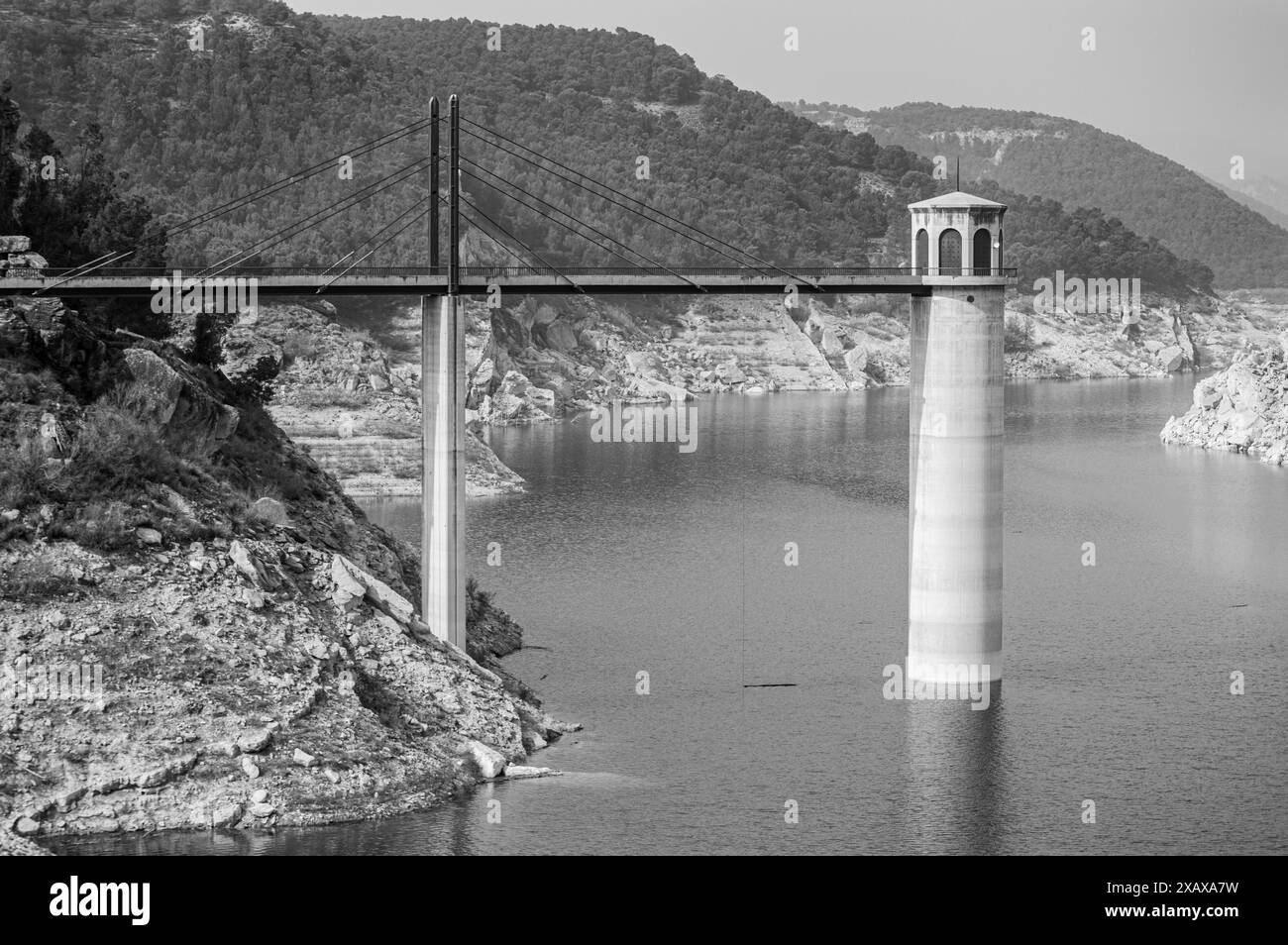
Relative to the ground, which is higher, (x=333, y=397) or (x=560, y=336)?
(x=560, y=336)

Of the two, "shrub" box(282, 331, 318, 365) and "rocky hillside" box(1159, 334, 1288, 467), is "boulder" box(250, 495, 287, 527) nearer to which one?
"shrub" box(282, 331, 318, 365)

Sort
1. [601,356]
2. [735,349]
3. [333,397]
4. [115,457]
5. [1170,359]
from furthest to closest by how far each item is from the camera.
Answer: [1170,359], [735,349], [601,356], [333,397], [115,457]

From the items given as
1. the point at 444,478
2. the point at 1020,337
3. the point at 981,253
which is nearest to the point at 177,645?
the point at 444,478

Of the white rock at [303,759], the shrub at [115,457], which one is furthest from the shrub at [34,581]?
the white rock at [303,759]

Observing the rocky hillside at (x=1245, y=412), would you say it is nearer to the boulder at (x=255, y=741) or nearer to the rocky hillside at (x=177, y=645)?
the rocky hillside at (x=177, y=645)

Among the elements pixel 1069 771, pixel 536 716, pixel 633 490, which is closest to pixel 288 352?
pixel 633 490

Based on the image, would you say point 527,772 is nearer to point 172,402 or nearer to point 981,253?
point 172,402

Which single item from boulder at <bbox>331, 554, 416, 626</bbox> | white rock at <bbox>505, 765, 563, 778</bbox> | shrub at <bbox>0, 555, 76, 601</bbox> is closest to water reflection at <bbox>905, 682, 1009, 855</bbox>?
white rock at <bbox>505, 765, 563, 778</bbox>

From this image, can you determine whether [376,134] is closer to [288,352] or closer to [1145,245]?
[288,352]
